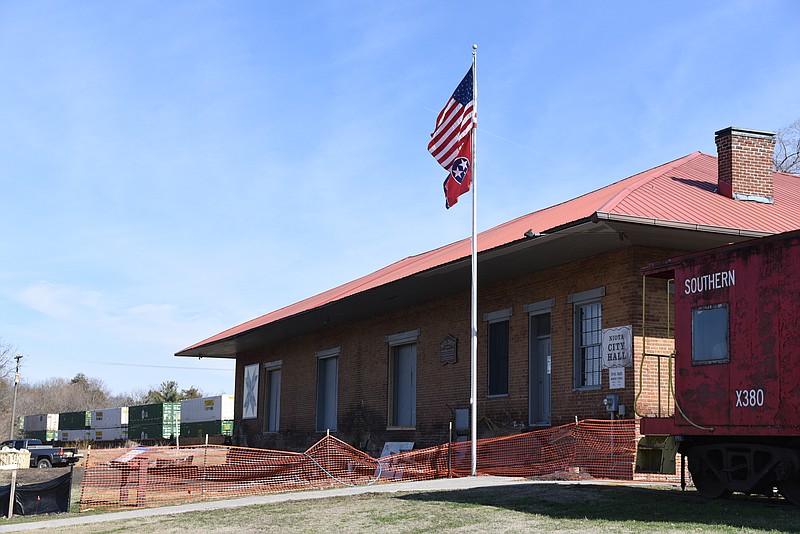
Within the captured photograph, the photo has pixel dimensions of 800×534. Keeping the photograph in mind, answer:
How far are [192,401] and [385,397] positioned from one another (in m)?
33.1

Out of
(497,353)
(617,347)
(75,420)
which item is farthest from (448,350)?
(75,420)

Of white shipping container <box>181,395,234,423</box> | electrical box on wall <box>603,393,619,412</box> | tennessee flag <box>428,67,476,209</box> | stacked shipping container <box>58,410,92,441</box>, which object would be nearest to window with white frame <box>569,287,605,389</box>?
electrical box on wall <box>603,393,619,412</box>

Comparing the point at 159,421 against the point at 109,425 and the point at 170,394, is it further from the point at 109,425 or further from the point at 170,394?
the point at 170,394

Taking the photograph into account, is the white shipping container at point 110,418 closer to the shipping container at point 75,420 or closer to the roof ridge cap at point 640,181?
the shipping container at point 75,420

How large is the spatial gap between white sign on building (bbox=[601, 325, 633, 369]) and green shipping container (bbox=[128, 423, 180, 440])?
4503 cm

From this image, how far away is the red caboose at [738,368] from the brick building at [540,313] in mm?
730

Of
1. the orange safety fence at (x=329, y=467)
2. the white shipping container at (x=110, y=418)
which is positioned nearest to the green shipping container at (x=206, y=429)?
the white shipping container at (x=110, y=418)

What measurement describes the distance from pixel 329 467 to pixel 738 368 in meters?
12.0

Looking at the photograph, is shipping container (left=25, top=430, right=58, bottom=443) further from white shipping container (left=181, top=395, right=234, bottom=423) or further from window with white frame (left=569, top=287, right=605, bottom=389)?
window with white frame (left=569, top=287, right=605, bottom=389)

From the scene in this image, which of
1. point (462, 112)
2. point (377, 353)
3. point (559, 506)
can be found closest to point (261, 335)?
point (377, 353)

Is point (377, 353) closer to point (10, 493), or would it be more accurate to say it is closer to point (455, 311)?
point (455, 311)

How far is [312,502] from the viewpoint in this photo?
623 inches

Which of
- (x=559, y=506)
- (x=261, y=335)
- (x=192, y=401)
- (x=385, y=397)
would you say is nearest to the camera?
(x=559, y=506)

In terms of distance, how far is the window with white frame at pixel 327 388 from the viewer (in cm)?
3344
